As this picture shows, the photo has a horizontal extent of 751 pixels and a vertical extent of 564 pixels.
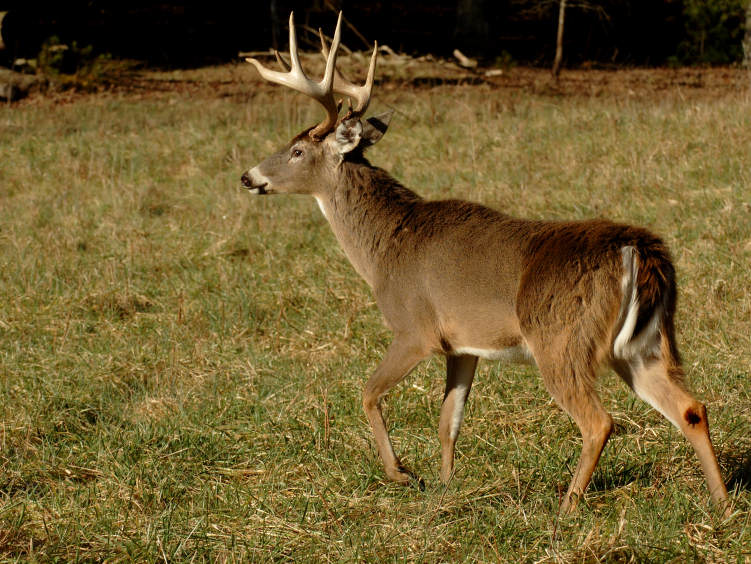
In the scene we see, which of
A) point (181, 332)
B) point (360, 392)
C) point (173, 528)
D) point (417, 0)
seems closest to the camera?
point (173, 528)

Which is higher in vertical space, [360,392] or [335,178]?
[335,178]

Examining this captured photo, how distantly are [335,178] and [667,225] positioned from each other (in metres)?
3.45

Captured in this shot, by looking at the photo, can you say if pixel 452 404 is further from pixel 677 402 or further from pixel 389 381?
pixel 677 402

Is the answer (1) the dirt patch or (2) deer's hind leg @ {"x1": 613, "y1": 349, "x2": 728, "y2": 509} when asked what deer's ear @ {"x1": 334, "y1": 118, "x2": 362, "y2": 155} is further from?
(1) the dirt patch

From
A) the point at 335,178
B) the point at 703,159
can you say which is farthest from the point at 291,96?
the point at 335,178

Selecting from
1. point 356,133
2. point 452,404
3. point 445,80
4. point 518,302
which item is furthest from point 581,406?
point 445,80

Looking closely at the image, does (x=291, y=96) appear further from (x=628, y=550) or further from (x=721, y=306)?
(x=628, y=550)

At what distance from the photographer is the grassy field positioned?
12.2 ft

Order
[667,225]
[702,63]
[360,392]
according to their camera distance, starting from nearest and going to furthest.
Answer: [360,392] < [667,225] < [702,63]

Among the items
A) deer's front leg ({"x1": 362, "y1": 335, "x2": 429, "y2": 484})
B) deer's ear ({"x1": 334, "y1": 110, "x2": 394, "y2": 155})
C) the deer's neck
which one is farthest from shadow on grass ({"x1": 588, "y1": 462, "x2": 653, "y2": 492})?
deer's ear ({"x1": 334, "y1": 110, "x2": 394, "y2": 155})

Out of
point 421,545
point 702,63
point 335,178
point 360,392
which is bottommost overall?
point 702,63

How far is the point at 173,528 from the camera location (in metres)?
3.79

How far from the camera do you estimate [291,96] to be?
1434 cm

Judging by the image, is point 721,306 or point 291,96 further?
point 291,96
